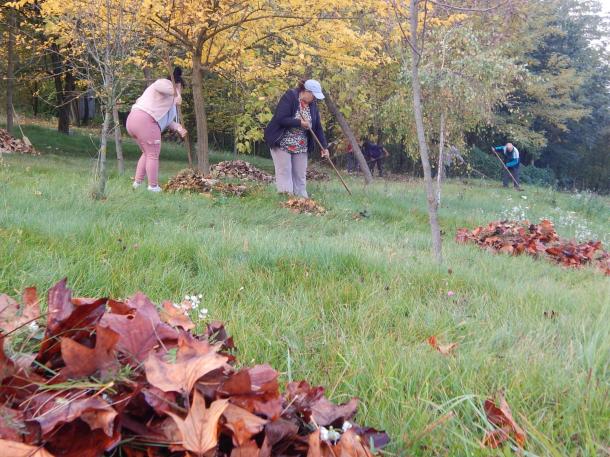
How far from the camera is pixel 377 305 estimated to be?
2859 millimetres

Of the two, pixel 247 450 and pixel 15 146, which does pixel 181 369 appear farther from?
pixel 15 146

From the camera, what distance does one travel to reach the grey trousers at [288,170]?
324 inches

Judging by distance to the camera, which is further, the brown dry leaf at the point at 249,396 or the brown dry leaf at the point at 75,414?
the brown dry leaf at the point at 249,396

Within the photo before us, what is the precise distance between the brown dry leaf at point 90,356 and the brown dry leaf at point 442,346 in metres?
1.42

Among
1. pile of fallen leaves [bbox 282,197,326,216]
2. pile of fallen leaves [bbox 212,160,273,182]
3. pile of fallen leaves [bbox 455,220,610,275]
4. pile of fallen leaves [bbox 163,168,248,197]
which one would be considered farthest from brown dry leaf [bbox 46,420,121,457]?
pile of fallen leaves [bbox 212,160,273,182]

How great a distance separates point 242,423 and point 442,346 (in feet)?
4.45

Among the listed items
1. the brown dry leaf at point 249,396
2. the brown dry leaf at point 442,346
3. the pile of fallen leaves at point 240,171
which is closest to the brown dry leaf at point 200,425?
the brown dry leaf at point 249,396

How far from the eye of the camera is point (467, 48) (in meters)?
10.3

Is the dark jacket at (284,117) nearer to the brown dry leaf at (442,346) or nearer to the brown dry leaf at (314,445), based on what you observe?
the brown dry leaf at (442,346)

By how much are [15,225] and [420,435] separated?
3.39 metres

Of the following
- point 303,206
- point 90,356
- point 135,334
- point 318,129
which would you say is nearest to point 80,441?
point 90,356

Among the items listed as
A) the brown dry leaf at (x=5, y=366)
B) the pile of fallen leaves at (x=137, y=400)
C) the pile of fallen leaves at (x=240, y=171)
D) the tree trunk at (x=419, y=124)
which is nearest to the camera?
Result: the pile of fallen leaves at (x=137, y=400)

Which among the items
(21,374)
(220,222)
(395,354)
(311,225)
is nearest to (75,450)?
(21,374)

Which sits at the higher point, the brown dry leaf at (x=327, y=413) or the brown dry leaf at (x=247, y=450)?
the brown dry leaf at (x=247, y=450)
